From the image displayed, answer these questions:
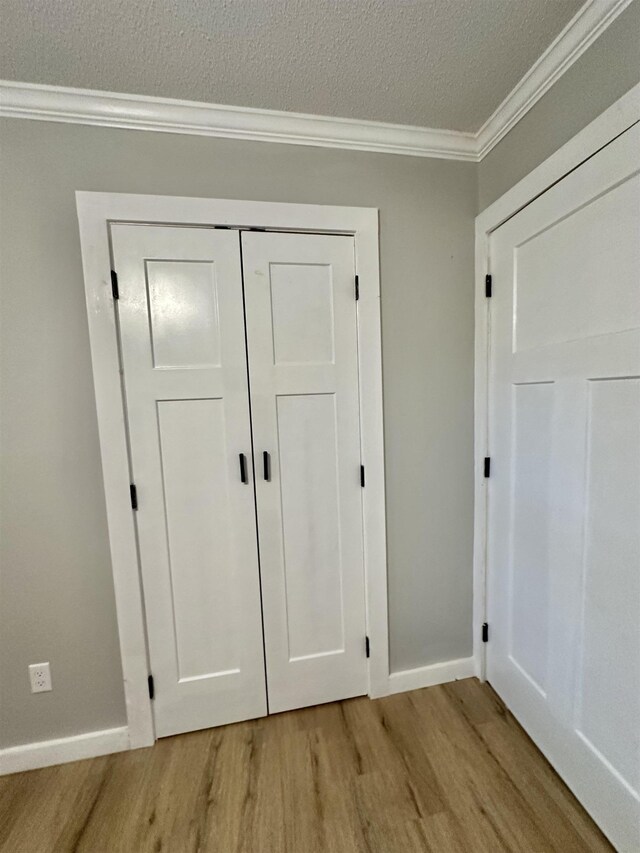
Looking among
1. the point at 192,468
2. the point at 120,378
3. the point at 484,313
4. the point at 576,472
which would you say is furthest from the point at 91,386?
the point at 576,472

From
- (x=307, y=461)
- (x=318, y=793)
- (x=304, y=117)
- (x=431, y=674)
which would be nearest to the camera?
(x=318, y=793)

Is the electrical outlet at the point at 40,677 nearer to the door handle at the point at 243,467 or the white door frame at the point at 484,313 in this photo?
the door handle at the point at 243,467

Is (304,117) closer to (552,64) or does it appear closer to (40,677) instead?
(552,64)

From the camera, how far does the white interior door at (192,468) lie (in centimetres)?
132

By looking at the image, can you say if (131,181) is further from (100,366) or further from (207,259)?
(100,366)

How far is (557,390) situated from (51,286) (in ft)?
5.90

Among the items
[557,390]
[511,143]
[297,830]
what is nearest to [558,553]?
[557,390]

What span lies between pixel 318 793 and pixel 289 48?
2.41m

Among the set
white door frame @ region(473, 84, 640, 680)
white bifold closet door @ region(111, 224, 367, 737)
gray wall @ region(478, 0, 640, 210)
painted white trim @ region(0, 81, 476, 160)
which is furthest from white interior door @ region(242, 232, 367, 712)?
gray wall @ region(478, 0, 640, 210)

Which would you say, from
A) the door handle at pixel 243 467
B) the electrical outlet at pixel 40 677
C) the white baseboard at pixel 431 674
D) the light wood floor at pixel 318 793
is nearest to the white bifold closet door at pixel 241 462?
the door handle at pixel 243 467

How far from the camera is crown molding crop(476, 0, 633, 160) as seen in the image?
0.96 meters

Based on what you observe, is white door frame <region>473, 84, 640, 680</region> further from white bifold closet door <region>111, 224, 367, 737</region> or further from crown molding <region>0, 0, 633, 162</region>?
white bifold closet door <region>111, 224, 367, 737</region>

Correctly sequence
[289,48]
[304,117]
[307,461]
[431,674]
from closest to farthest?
[289,48] < [304,117] < [307,461] < [431,674]

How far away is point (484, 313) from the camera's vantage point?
1528 mm
